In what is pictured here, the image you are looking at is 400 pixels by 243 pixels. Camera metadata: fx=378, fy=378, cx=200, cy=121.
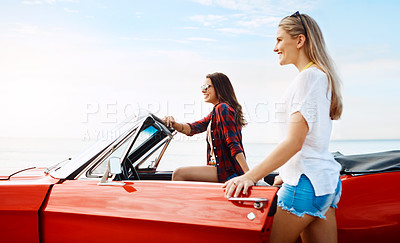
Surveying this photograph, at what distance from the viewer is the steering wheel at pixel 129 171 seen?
2690 millimetres

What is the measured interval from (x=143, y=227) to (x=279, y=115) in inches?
39.7

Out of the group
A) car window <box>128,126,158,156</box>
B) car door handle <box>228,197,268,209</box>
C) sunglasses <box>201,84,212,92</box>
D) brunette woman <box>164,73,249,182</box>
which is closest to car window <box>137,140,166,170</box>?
car window <box>128,126,158,156</box>

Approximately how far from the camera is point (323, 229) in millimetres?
1782

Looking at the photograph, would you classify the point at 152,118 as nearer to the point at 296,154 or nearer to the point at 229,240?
the point at 229,240

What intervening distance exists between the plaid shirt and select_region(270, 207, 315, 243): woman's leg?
44.1 inches

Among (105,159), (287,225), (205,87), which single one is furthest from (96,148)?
(287,225)

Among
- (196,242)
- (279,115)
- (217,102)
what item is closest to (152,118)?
(217,102)

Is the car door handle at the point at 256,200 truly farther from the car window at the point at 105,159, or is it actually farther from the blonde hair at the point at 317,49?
the car window at the point at 105,159

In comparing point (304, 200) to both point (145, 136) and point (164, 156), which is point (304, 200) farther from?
point (164, 156)

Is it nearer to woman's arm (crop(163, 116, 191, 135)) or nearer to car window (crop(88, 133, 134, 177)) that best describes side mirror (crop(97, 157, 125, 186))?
car window (crop(88, 133, 134, 177))

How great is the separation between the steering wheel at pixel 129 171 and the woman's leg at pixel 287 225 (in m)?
1.25

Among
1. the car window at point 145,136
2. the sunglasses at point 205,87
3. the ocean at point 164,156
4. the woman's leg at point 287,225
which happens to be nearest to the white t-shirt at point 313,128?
the woman's leg at point 287,225

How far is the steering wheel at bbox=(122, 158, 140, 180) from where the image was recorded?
8.83 ft

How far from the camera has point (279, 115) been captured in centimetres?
173
